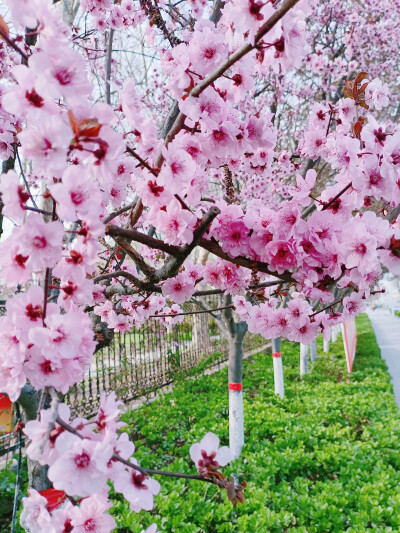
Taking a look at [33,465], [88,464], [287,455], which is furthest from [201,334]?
[88,464]

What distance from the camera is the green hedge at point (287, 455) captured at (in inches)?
143

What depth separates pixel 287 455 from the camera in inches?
190

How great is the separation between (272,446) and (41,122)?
211 inches

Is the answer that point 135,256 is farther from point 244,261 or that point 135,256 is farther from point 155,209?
point 244,261

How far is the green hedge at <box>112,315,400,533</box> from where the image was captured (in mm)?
3633

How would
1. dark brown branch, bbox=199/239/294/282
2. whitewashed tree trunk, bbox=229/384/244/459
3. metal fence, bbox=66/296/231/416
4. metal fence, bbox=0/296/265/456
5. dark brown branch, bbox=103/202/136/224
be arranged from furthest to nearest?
1. metal fence, bbox=66/296/231/416
2. metal fence, bbox=0/296/265/456
3. whitewashed tree trunk, bbox=229/384/244/459
4. dark brown branch, bbox=199/239/294/282
5. dark brown branch, bbox=103/202/136/224

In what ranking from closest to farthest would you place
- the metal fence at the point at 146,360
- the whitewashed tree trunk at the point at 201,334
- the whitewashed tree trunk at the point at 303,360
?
the metal fence at the point at 146,360 → the whitewashed tree trunk at the point at 303,360 → the whitewashed tree trunk at the point at 201,334

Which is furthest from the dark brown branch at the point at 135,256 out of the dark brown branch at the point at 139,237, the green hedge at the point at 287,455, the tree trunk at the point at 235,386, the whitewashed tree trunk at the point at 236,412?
the whitewashed tree trunk at the point at 236,412

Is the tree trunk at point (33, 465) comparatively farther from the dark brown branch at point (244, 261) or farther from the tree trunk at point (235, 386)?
the tree trunk at point (235, 386)

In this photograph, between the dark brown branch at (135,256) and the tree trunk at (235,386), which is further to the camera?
the tree trunk at (235,386)

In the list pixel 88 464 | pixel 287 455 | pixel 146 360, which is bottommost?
pixel 287 455

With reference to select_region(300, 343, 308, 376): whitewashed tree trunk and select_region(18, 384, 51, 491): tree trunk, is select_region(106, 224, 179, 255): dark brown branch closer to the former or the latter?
select_region(18, 384, 51, 491): tree trunk

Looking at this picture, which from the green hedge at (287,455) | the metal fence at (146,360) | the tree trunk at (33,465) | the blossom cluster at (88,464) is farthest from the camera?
Result: the metal fence at (146,360)

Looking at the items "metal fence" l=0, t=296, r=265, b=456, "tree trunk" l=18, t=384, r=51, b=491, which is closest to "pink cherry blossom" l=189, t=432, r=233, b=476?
"tree trunk" l=18, t=384, r=51, b=491
